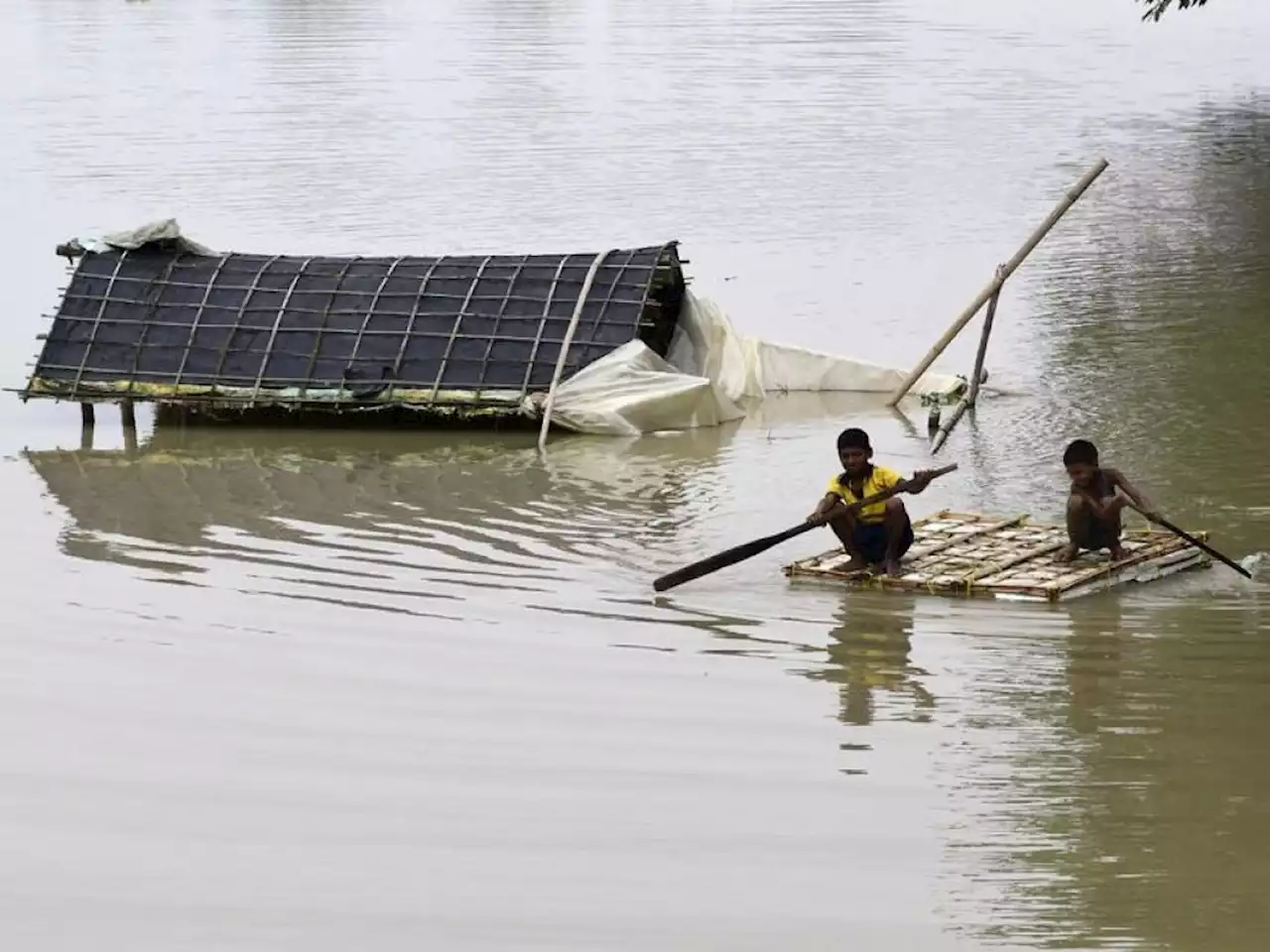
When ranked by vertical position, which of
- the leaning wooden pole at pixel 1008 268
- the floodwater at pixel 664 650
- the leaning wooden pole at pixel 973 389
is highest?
the leaning wooden pole at pixel 1008 268

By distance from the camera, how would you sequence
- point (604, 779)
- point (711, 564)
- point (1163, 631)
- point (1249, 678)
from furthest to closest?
1. point (711, 564)
2. point (1163, 631)
3. point (1249, 678)
4. point (604, 779)

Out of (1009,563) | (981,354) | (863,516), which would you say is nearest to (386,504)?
(863,516)

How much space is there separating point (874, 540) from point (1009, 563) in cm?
59

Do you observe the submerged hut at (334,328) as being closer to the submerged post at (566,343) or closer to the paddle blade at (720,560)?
the submerged post at (566,343)

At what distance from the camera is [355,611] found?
31.3 ft

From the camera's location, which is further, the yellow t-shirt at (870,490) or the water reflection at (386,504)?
the water reflection at (386,504)

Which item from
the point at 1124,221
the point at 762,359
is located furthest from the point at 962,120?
the point at 762,359

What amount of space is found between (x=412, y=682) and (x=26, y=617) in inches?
86.6

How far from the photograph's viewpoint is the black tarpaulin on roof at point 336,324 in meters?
13.4

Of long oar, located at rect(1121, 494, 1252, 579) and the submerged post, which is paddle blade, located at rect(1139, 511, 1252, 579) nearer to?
long oar, located at rect(1121, 494, 1252, 579)

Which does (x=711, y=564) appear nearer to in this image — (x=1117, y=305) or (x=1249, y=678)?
(x=1249, y=678)

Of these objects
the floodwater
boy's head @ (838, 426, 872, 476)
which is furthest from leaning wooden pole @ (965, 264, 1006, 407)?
boy's head @ (838, 426, 872, 476)

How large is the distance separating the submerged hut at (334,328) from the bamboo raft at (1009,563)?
12.2ft

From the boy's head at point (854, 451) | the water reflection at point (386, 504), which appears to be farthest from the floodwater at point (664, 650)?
the boy's head at point (854, 451)
